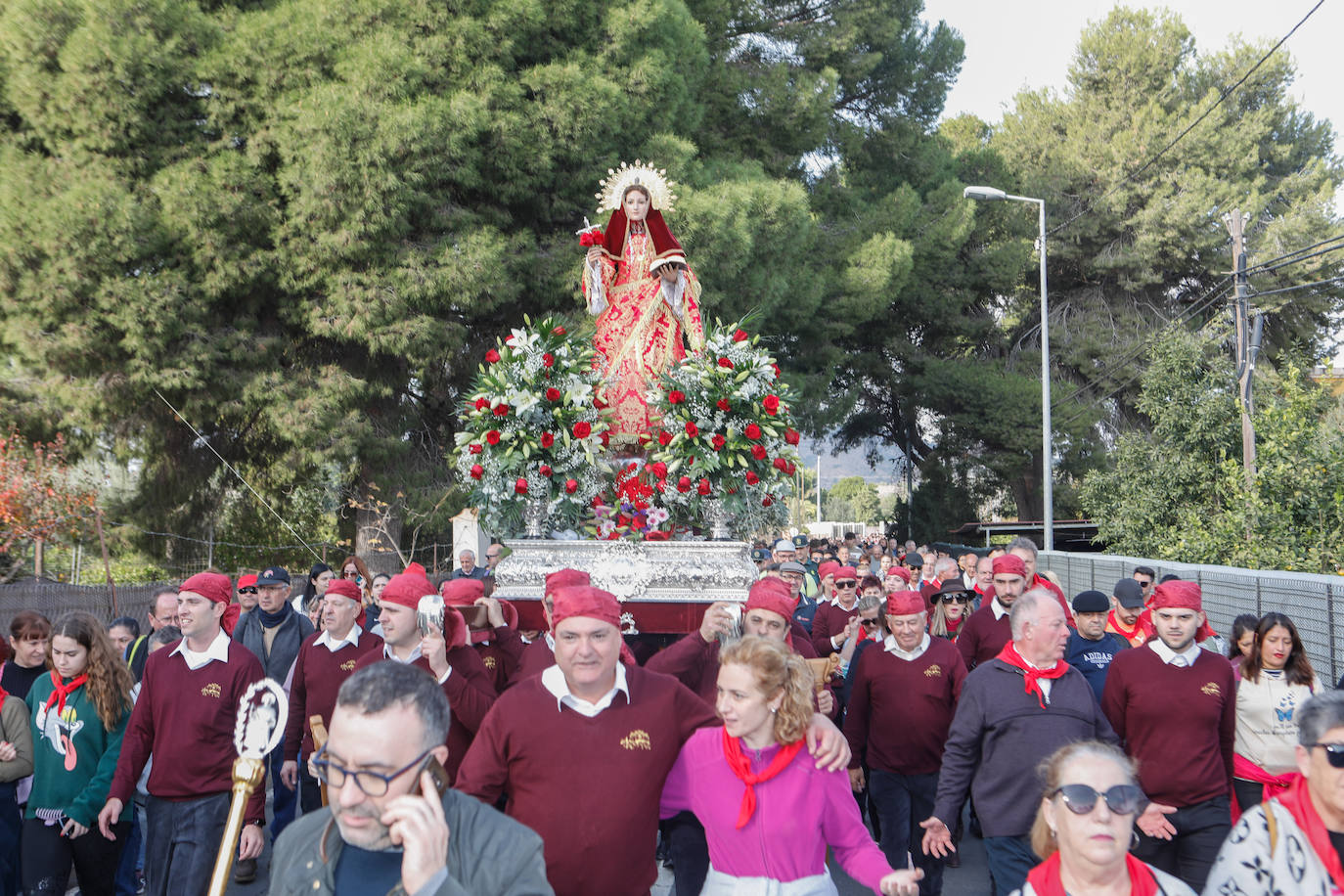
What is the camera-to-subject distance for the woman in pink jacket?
11.9 ft

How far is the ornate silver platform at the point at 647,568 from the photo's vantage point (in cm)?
751

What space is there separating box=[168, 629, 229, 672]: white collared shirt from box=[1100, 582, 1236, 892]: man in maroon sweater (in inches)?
178

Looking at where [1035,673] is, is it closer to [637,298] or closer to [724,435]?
[724,435]

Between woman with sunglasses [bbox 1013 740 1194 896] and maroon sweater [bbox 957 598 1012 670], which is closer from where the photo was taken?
woman with sunglasses [bbox 1013 740 1194 896]

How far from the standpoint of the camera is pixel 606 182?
996 cm

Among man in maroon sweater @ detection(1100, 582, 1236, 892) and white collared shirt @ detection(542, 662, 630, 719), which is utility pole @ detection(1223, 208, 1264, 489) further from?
white collared shirt @ detection(542, 662, 630, 719)

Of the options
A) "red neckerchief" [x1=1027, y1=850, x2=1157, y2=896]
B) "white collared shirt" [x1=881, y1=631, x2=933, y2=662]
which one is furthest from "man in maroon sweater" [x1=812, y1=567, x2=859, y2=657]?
"red neckerchief" [x1=1027, y1=850, x2=1157, y2=896]

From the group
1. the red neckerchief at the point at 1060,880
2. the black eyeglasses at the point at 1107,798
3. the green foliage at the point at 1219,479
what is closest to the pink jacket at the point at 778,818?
the red neckerchief at the point at 1060,880

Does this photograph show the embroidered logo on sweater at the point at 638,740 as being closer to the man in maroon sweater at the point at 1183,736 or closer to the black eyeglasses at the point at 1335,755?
the black eyeglasses at the point at 1335,755

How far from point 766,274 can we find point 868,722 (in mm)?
15920

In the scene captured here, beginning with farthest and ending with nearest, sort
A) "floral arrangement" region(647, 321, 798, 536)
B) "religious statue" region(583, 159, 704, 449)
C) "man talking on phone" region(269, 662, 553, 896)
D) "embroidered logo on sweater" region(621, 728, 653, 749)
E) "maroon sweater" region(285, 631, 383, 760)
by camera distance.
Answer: "religious statue" region(583, 159, 704, 449) < "floral arrangement" region(647, 321, 798, 536) < "maroon sweater" region(285, 631, 383, 760) < "embroidered logo on sweater" region(621, 728, 653, 749) < "man talking on phone" region(269, 662, 553, 896)

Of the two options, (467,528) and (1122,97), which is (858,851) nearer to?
(467,528)

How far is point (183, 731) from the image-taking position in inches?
212

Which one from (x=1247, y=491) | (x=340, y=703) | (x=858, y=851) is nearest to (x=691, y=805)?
(x=858, y=851)
